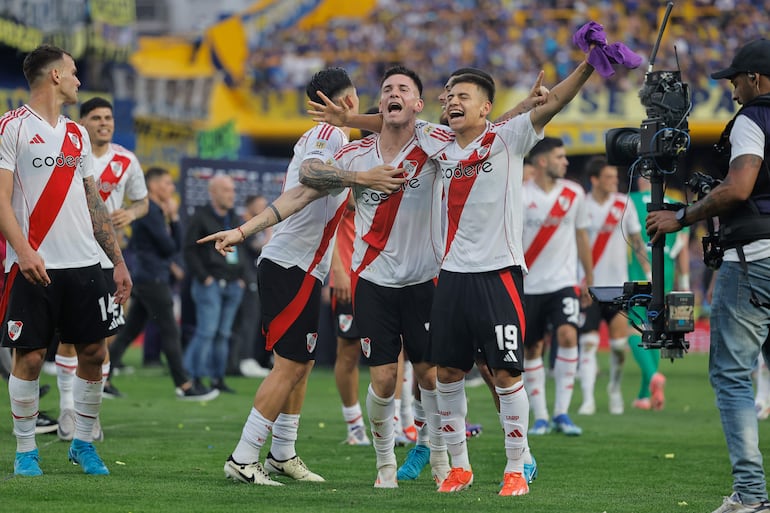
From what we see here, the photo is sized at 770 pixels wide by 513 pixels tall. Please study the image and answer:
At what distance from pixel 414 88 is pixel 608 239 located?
257 inches

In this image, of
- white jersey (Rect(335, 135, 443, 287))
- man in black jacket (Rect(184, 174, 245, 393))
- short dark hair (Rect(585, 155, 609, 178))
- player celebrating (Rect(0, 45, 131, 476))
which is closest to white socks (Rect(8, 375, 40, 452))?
player celebrating (Rect(0, 45, 131, 476))

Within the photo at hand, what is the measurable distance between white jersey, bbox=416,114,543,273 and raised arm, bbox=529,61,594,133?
6.5 inches

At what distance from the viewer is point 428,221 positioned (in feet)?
24.5

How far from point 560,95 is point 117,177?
4.39 meters

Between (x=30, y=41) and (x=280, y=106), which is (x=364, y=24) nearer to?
(x=280, y=106)

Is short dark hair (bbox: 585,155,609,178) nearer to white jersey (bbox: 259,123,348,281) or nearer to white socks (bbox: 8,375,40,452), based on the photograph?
white jersey (bbox: 259,123,348,281)

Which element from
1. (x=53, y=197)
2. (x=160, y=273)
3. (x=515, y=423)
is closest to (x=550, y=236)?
(x=515, y=423)

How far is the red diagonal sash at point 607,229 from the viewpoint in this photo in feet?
44.1

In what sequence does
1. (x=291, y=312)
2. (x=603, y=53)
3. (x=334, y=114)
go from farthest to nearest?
(x=291, y=312) → (x=334, y=114) → (x=603, y=53)

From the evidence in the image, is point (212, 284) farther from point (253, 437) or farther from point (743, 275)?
point (743, 275)

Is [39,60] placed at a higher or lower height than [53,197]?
higher

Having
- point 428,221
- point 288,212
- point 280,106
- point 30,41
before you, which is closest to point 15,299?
point 288,212

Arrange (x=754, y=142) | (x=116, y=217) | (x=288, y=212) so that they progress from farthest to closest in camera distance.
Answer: (x=116, y=217)
(x=288, y=212)
(x=754, y=142)

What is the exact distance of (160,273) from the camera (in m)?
14.0
